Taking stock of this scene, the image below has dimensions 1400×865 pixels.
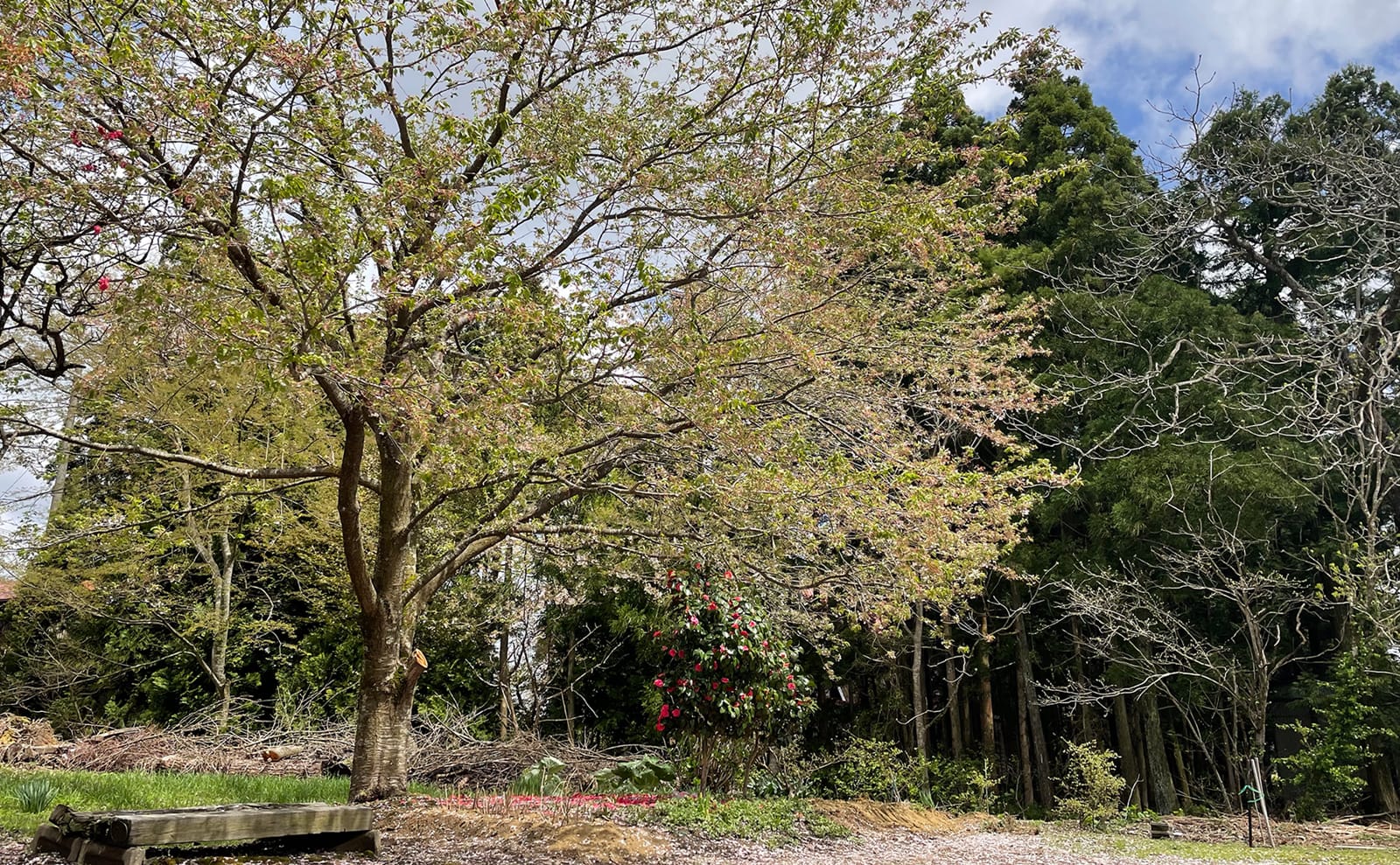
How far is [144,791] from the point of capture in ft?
19.8

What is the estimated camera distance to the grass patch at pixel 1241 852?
597cm

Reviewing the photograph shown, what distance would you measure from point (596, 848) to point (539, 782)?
3078 millimetres

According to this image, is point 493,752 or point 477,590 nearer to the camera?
point 493,752

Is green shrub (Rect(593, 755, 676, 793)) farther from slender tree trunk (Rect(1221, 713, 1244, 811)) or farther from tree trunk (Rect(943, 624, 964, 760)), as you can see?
slender tree trunk (Rect(1221, 713, 1244, 811))

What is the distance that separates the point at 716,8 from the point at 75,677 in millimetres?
13659

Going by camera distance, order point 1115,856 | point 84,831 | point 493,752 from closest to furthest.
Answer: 1. point 84,831
2. point 1115,856
3. point 493,752

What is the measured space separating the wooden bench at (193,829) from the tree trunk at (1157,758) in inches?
388

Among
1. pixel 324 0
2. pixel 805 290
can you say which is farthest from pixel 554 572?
pixel 324 0

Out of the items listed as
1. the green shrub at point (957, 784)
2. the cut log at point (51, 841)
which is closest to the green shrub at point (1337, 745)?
the green shrub at point (957, 784)

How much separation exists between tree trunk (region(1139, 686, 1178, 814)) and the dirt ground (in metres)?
4.59

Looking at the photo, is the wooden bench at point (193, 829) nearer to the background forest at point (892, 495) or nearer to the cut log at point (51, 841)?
the cut log at point (51, 841)

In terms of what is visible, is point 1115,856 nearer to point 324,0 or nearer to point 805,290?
point 805,290

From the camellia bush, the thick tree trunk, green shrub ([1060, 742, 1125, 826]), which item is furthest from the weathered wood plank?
green shrub ([1060, 742, 1125, 826])

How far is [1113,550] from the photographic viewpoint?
1094 centimetres
